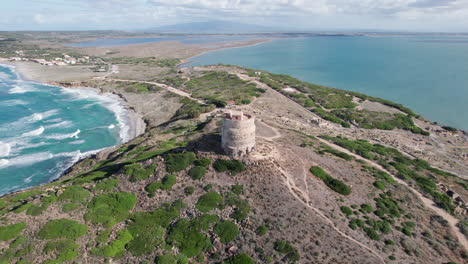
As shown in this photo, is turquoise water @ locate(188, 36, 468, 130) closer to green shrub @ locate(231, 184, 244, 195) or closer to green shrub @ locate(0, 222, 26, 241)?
green shrub @ locate(231, 184, 244, 195)

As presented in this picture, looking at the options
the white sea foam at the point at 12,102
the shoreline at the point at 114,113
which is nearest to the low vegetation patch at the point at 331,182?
the shoreline at the point at 114,113

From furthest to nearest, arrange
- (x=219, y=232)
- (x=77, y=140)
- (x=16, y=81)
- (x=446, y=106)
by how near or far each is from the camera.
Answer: (x=16, y=81), (x=446, y=106), (x=77, y=140), (x=219, y=232)

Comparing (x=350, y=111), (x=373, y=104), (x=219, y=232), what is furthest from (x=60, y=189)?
(x=373, y=104)

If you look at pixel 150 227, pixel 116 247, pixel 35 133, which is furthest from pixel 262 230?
pixel 35 133

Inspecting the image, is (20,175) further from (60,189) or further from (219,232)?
(219,232)

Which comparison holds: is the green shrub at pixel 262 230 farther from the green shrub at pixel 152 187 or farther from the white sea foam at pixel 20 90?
the white sea foam at pixel 20 90
